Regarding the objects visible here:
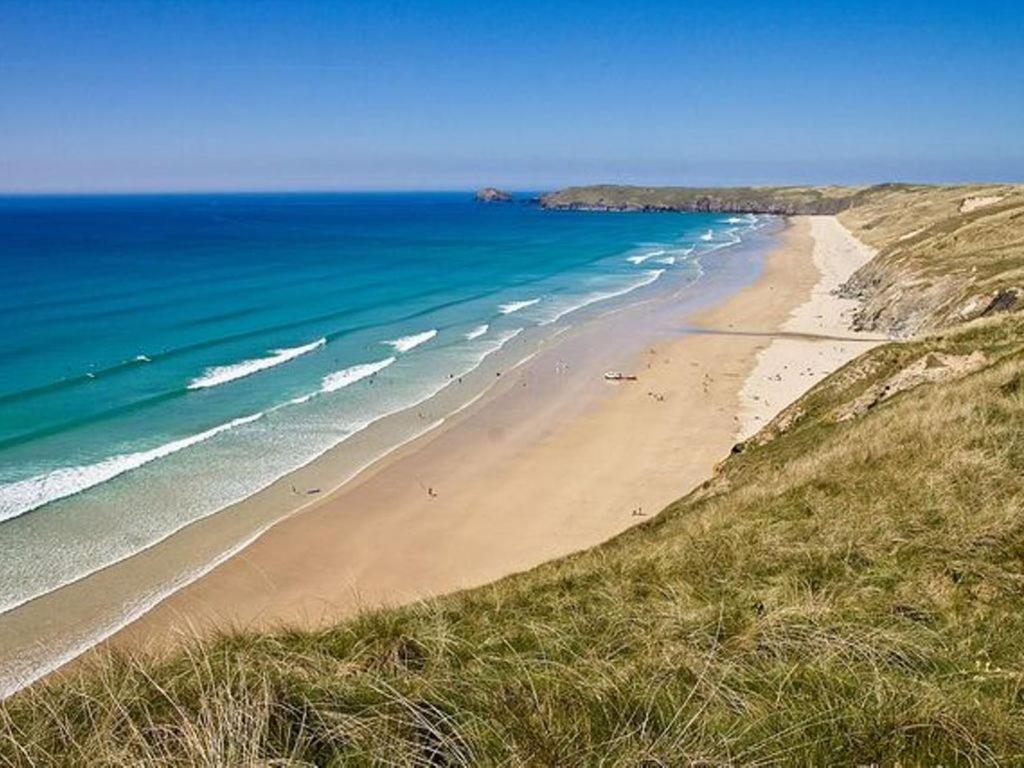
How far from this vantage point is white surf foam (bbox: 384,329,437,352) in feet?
147

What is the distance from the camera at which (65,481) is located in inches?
951

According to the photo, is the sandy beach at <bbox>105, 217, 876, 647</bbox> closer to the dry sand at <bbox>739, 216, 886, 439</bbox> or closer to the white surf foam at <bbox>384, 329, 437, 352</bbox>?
the dry sand at <bbox>739, 216, 886, 439</bbox>

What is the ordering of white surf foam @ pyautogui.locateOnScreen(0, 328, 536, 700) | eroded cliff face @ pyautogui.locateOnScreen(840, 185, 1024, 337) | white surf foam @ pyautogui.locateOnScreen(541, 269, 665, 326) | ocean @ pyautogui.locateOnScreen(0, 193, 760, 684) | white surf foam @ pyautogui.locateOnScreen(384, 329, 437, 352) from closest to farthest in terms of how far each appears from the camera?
white surf foam @ pyautogui.locateOnScreen(0, 328, 536, 700)
ocean @ pyautogui.locateOnScreen(0, 193, 760, 684)
eroded cliff face @ pyautogui.locateOnScreen(840, 185, 1024, 337)
white surf foam @ pyautogui.locateOnScreen(384, 329, 437, 352)
white surf foam @ pyautogui.locateOnScreen(541, 269, 665, 326)

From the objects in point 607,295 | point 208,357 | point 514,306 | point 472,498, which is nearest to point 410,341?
point 208,357

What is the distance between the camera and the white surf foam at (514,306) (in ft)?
192

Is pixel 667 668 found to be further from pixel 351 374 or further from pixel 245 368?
pixel 245 368

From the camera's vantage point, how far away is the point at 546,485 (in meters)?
25.4

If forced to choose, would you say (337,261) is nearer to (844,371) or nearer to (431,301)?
(431,301)

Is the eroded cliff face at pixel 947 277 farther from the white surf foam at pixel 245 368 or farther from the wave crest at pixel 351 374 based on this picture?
the white surf foam at pixel 245 368

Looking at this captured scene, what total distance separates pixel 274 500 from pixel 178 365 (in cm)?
1855

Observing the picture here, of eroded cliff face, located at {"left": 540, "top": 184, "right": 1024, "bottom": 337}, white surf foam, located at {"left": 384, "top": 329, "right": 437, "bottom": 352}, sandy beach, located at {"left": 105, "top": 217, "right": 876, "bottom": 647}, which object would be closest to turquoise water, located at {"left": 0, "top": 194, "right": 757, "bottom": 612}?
white surf foam, located at {"left": 384, "top": 329, "right": 437, "bottom": 352}

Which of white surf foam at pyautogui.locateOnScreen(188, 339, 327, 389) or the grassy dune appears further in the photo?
white surf foam at pyautogui.locateOnScreen(188, 339, 327, 389)

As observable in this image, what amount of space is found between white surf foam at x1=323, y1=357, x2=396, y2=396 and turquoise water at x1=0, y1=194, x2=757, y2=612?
0.14m

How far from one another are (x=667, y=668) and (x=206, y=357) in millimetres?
39650
